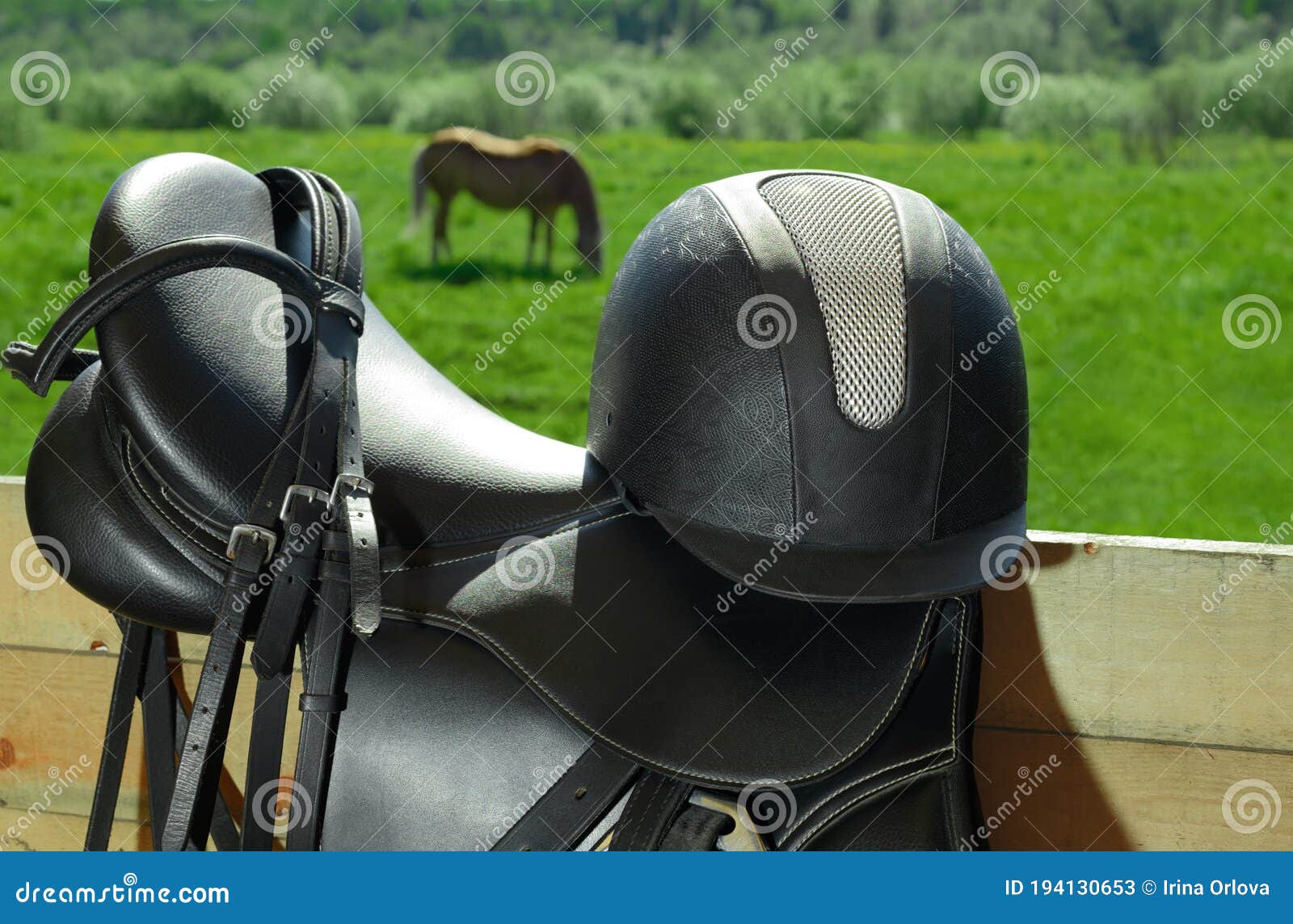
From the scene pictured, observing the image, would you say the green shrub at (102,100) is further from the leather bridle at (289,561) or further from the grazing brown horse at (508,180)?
the leather bridle at (289,561)

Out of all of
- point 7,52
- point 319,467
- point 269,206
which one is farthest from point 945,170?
point 7,52

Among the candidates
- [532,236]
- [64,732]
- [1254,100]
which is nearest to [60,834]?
[64,732]

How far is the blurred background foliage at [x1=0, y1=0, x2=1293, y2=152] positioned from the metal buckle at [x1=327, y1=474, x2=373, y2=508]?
205cm

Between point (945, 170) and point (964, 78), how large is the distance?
0.24m

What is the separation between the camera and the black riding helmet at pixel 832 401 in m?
0.60

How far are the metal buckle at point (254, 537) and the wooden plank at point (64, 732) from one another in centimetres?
52

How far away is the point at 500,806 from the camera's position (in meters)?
0.64

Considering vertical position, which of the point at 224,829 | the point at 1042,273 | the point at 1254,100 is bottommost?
Result: the point at 224,829

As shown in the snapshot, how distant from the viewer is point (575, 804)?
0.63m

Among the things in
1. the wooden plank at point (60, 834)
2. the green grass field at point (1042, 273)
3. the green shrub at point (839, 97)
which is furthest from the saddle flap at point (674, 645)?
the green shrub at point (839, 97)

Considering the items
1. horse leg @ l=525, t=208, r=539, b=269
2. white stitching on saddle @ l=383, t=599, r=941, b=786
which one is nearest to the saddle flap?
white stitching on saddle @ l=383, t=599, r=941, b=786

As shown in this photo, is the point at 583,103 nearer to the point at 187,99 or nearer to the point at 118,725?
the point at 187,99

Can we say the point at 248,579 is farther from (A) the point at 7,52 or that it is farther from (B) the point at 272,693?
(A) the point at 7,52

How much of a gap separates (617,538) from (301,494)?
0.21 metres
